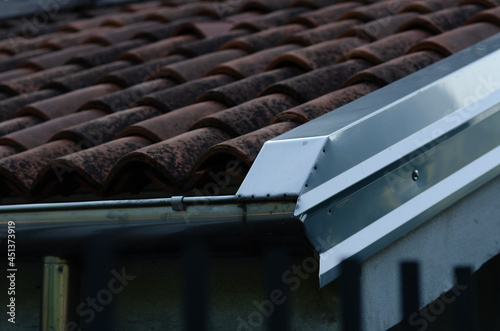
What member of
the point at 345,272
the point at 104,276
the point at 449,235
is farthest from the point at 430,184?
the point at 104,276

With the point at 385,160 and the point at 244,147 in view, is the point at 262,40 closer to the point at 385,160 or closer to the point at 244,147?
the point at 244,147

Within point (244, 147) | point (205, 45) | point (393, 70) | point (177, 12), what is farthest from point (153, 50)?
point (244, 147)

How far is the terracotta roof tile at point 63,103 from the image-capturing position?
333 cm

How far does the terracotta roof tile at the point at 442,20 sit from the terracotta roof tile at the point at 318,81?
469mm

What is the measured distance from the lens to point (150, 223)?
188cm

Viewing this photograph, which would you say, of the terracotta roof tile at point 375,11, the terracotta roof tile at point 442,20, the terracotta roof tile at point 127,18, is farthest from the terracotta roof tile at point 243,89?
the terracotta roof tile at point 127,18

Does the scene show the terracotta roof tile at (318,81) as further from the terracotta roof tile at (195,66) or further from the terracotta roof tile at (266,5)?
the terracotta roof tile at (266,5)

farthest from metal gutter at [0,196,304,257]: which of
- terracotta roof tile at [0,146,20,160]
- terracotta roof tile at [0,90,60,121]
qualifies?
terracotta roof tile at [0,90,60,121]

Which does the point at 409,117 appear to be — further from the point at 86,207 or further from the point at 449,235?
the point at 86,207

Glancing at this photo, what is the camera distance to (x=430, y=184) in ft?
6.73

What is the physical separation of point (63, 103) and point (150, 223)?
171 centimetres

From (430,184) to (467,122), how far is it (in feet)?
0.80

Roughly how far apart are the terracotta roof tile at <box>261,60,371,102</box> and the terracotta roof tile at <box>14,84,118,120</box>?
3.34 ft

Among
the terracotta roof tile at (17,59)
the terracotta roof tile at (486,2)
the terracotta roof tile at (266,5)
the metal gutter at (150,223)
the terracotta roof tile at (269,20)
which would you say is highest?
the terracotta roof tile at (266,5)
